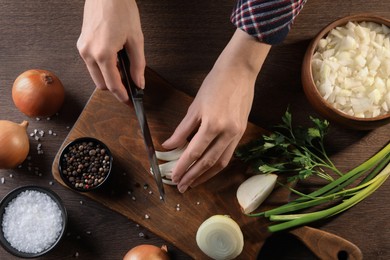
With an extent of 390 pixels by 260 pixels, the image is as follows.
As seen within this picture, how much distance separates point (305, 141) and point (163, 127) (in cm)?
46

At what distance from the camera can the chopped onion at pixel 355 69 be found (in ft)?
5.27

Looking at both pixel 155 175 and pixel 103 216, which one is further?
pixel 103 216

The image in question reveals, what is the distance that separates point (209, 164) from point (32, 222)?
0.62 meters

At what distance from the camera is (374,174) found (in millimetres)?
1702

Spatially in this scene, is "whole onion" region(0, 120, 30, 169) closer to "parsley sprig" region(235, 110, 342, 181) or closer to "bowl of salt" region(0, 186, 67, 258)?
"bowl of salt" region(0, 186, 67, 258)

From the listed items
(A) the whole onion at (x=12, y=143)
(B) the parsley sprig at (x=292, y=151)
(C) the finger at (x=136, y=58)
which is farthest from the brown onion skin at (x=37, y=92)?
(B) the parsley sprig at (x=292, y=151)

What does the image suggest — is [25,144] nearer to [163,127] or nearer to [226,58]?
[163,127]

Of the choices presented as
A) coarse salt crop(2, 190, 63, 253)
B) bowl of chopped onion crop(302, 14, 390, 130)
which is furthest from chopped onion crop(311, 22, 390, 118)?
coarse salt crop(2, 190, 63, 253)

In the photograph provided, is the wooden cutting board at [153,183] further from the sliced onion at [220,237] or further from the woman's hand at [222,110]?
the woman's hand at [222,110]

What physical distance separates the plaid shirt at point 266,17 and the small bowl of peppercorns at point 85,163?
60cm

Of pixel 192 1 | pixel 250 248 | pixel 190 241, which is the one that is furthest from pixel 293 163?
pixel 192 1

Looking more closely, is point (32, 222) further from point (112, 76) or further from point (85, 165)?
point (112, 76)

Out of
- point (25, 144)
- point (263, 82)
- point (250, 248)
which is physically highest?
point (263, 82)

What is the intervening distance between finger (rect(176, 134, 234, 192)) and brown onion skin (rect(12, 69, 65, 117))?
49 centimetres
